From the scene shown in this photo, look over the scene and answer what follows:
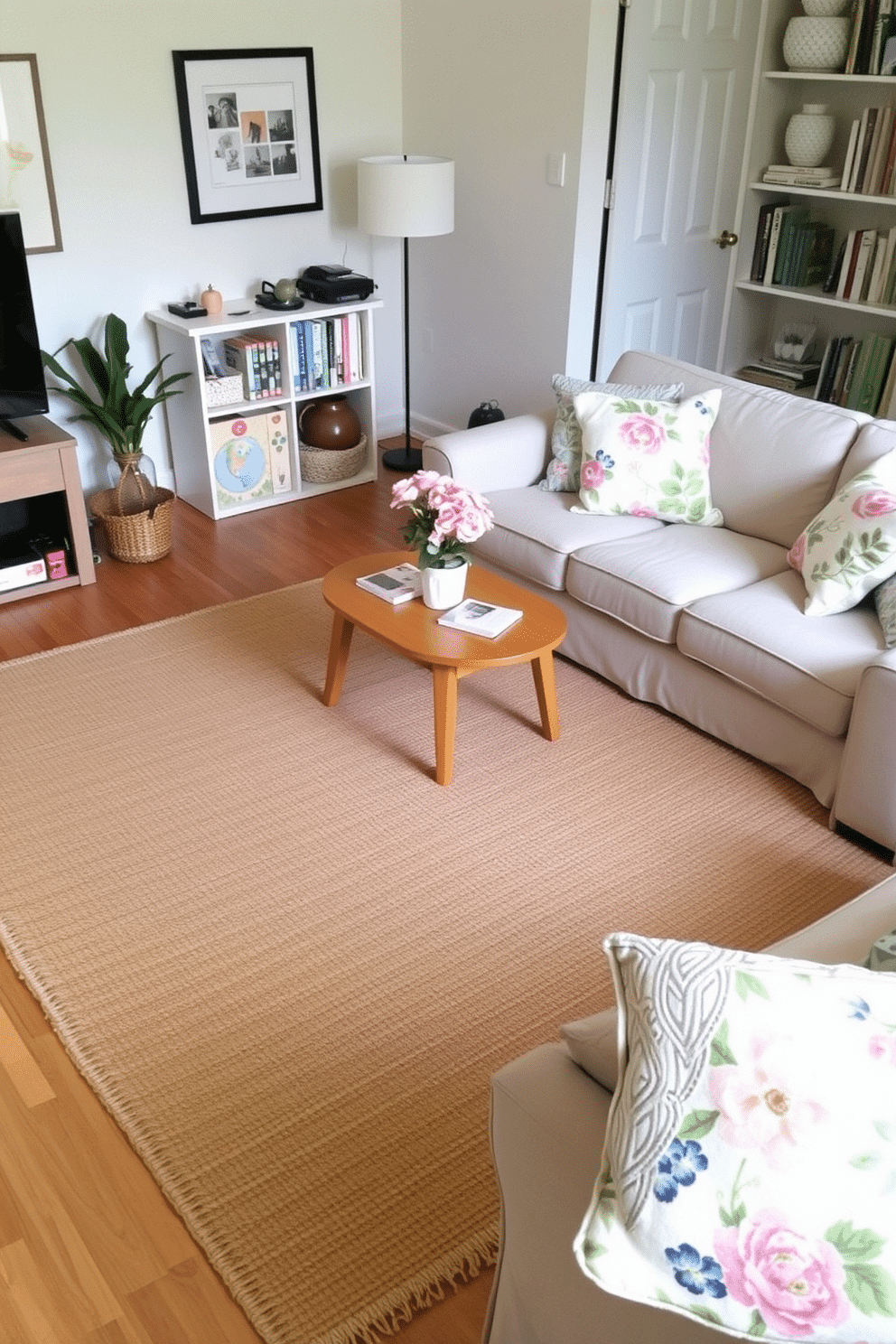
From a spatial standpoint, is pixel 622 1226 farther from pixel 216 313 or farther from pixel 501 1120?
pixel 216 313

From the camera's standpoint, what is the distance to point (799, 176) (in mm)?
4488

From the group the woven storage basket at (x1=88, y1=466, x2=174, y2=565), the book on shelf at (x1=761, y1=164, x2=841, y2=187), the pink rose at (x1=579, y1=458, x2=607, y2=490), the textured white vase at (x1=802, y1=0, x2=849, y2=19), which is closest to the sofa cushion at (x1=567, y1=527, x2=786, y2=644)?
the pink rose at (x1=579, y1=458, x2=607, y2=490)

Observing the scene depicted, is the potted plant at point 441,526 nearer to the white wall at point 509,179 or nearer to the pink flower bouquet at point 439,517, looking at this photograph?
the pink flower bouquet at point 439,517

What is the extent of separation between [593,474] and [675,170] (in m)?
1.71

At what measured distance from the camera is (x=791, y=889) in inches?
102

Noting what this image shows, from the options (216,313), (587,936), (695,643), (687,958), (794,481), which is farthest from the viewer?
(216,313)

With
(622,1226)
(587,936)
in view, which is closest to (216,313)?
(587,936)

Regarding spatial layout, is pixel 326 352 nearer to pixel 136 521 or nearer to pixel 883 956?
pixel 136 521

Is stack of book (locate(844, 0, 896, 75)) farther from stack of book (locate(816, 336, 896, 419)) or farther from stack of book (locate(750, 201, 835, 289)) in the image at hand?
stack of book (locate(816, 336, 896, 419))

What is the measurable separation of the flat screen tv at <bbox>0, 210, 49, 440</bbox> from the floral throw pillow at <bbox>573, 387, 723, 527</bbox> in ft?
5.81

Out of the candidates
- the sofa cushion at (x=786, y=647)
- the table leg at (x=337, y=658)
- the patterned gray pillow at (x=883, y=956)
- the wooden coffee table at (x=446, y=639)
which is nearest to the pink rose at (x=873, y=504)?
the sofa cushion at (x=786, y=647)

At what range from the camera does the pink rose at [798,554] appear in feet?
9.90

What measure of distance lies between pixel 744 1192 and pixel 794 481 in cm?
254

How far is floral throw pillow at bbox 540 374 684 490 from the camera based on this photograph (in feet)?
11.4
